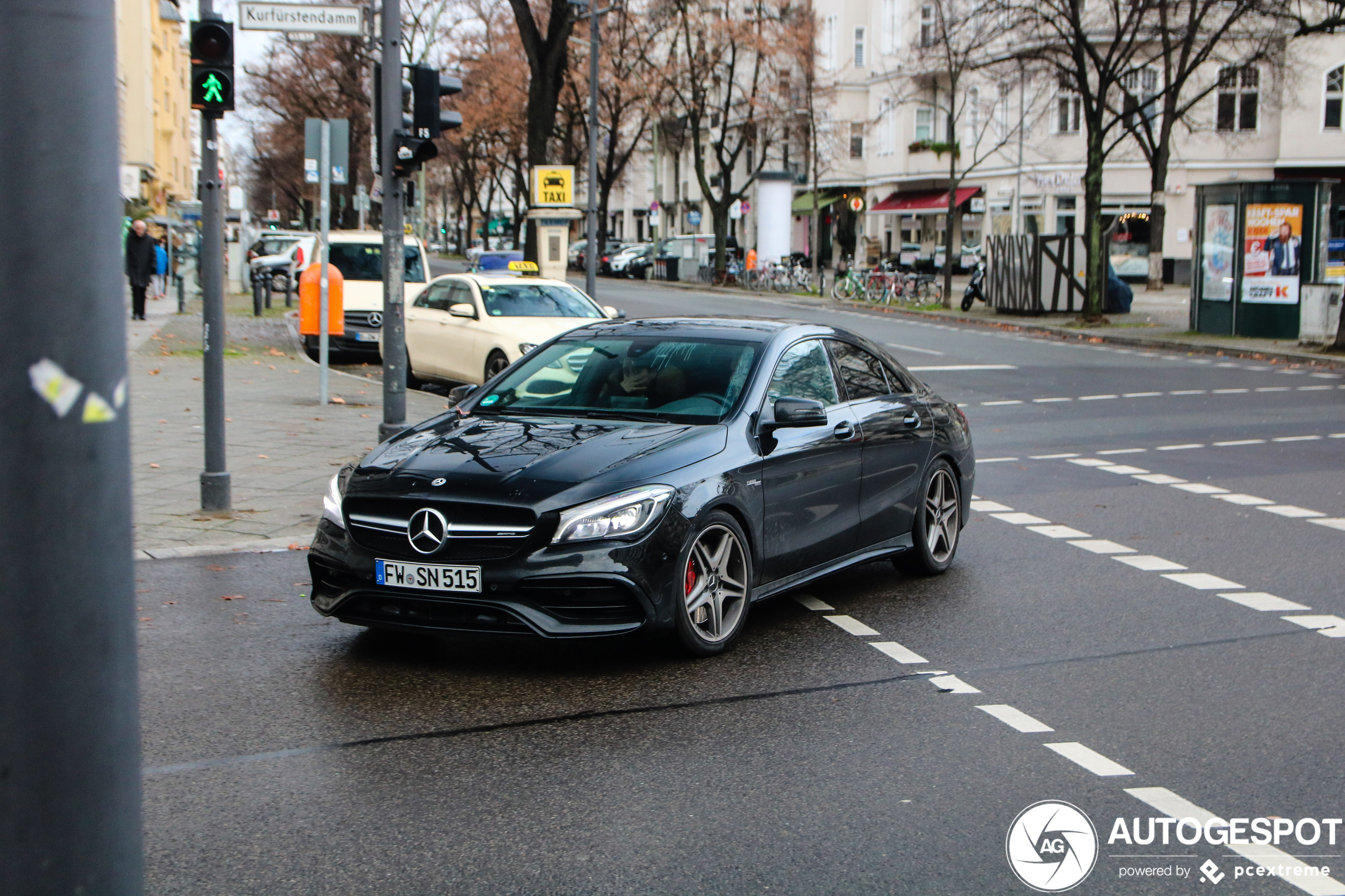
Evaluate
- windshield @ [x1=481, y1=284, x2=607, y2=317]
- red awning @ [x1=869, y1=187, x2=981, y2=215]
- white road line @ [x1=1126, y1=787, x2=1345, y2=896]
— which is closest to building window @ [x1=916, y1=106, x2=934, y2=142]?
red awning @ [x1=869, y1=187, x2=981, y2=215]

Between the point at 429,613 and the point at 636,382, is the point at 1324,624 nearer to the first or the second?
the point at 636,382

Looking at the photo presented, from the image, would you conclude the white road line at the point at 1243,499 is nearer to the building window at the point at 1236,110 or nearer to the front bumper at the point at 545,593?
the front bumper at the point at 545,593

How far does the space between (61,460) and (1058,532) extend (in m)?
8.08

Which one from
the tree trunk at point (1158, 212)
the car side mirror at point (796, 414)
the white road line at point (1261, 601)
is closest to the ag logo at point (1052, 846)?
the car side mirror at point (796, 414)

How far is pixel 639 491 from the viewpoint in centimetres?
608

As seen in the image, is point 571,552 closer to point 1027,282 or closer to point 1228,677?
point 1228,677

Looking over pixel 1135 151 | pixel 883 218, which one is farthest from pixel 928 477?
pixel 883 218

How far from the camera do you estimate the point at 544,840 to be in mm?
4285

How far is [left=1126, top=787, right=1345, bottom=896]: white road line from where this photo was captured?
Answer: 4.04 metres

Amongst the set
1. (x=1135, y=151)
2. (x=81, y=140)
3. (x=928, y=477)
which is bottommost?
(x=928, y=477)

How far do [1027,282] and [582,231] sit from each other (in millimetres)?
85013

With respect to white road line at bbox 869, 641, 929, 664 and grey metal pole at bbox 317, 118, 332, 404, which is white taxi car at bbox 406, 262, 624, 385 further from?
white road line at bbox 869, 641, 929, 664

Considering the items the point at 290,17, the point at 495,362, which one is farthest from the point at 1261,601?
the point at 495,362

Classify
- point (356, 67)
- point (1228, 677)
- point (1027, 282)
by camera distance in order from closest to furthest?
point (1228, 677) < point (1027, 282) < point (356, 67)
